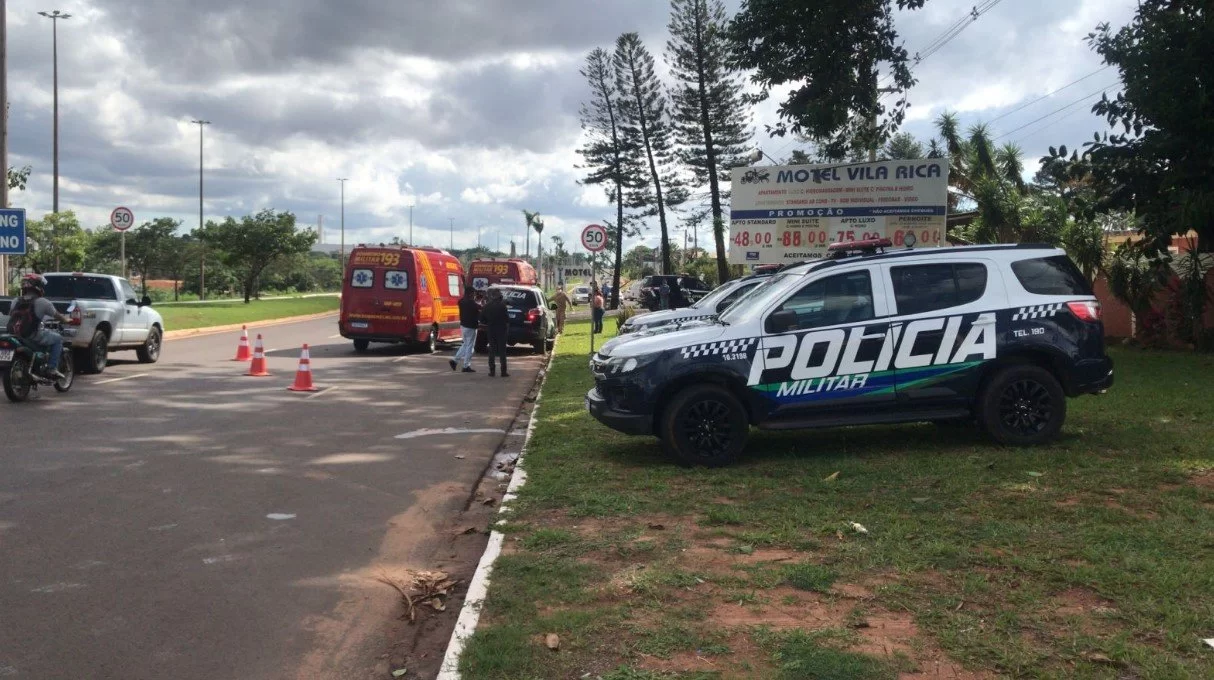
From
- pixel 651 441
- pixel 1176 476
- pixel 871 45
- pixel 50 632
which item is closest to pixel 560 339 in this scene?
pixel 871 45

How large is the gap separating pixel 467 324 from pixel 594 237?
4462mm

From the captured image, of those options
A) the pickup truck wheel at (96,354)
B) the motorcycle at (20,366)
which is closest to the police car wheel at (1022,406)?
the motorcycle at (20,366)

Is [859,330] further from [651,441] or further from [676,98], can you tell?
[676,98]

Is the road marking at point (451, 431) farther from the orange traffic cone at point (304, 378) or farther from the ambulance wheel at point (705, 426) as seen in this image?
the orange traffic cone at point (304, 378)

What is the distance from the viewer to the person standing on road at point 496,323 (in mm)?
17656

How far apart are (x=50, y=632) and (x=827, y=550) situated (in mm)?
4050

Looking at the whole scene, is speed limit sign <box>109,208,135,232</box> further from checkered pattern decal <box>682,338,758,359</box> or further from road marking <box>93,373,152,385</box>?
checkered pattern decal <box>682,338,758,359</box>

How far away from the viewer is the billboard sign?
1620cm

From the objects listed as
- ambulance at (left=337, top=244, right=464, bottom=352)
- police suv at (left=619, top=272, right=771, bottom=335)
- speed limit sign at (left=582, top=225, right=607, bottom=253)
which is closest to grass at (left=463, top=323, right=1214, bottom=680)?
police suv at (left=619, top=272, right=771, bottom=335)

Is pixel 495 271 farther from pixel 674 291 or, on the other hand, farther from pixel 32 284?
pixel 32 284

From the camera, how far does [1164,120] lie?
14.9 meters

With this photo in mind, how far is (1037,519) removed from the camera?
6.46 meters

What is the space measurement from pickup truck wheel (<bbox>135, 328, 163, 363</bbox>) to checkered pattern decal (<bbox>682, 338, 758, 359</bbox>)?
14.0 meters

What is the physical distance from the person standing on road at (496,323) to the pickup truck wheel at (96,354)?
21.2ft
